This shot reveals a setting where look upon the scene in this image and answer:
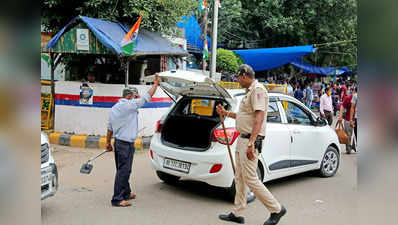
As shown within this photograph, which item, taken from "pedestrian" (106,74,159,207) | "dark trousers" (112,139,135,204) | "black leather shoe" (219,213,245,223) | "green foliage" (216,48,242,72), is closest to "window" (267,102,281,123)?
"black leather shoe" (219,213,245,223)

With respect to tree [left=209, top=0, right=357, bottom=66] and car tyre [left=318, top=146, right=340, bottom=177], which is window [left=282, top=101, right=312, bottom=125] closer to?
A: car tyre [left=318, top=146, right=340, bottom=177]

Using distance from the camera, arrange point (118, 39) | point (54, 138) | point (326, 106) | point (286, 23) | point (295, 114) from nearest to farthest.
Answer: point (295, 114)
point (118, 39)
point (54, 138)
point (326, 106)
point (286, 23)

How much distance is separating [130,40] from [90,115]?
7.67 feet

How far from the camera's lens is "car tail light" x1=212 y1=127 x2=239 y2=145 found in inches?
194

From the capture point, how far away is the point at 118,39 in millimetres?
8555

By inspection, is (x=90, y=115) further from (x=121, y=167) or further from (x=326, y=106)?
(x=326, y=106)

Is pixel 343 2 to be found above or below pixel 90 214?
above

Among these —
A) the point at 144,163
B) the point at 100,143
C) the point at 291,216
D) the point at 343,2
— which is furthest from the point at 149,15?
the point at 343,2

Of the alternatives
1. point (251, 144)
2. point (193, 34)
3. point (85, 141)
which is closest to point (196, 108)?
point (251, 144)

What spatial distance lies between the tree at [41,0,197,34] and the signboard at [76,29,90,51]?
1.13m

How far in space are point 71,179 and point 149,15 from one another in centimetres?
563
